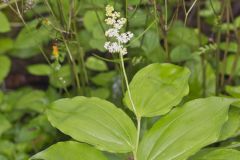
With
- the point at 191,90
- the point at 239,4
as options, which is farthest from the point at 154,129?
the point at 239,4

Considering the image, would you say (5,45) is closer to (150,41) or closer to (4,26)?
(4,26)

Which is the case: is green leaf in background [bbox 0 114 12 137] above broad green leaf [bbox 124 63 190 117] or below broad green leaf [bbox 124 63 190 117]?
below

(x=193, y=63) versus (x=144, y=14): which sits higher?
(x=144, y=14)

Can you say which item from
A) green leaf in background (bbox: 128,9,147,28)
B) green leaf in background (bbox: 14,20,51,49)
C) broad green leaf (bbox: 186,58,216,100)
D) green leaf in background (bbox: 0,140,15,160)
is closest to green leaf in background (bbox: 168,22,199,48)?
broad green leaf (bbox: 186,58,216,100)

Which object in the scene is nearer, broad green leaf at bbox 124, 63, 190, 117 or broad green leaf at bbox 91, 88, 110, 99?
broad green leaf at bbox 124, 63, 190, 117

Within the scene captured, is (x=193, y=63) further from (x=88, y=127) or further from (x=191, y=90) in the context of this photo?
(x=88, y=127)

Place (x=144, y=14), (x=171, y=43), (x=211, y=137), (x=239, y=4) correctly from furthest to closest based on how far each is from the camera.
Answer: (x=239, y=4), (x=171, y=43), (x=144, y=14), (x=211, y=137)

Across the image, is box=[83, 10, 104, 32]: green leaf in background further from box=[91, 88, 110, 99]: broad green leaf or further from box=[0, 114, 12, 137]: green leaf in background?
box=[0, 114, 12, 137]: green leaf in background

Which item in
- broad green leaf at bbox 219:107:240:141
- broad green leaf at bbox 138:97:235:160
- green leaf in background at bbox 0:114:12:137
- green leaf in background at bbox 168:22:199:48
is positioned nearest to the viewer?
broad green leaf at bbox 138:97:235:160
